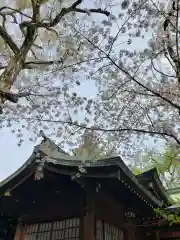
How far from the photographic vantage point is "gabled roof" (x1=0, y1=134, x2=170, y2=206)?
735 cm

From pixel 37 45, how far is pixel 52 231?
18.5ft

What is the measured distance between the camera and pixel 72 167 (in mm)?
7824

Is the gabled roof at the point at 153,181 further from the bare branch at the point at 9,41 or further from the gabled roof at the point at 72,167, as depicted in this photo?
the bare branch at the point at 9,41

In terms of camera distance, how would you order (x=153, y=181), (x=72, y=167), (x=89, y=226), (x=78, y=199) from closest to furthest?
(x=72, y=167) < (x=89, y=226) < (x=78, y=199) < (x=153, y=181)

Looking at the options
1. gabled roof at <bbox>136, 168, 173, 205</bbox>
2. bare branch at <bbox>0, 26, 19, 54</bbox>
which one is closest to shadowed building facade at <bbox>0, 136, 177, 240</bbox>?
gabled roof at <bbox>136, 168, 173, 205</bbox>

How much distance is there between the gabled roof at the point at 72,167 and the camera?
7.35 metres

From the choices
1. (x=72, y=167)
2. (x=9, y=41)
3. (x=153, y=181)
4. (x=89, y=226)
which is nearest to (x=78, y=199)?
(x=89, y=226)

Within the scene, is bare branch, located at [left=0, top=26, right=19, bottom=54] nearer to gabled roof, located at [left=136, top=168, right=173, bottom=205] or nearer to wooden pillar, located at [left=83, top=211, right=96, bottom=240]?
wooden pillar, located at [left=83, top=211, right=96, bottom=240]

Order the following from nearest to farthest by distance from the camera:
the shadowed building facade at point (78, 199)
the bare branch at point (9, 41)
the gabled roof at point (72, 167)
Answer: the gabled roof at point (72, 167) < the shadowed building facade at point (78, 199) < the bare branch at point (9, 41)

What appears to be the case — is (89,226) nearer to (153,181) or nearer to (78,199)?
(78,199)

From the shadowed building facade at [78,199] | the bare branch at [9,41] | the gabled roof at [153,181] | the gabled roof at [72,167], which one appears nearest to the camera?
the gabled roof at [72,167]

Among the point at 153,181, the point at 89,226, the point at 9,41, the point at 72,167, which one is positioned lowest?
the point at 89,226

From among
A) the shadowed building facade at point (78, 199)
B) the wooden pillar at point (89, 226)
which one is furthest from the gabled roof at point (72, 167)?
the wooden pillar at point (89, 226)

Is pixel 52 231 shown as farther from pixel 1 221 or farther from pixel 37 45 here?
pixel 37 45
